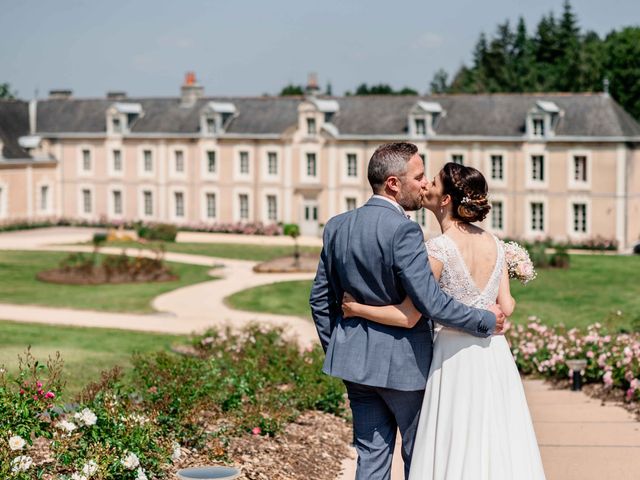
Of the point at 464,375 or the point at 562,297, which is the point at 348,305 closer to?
the point at 464,375

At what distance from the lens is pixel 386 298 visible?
5738 mm

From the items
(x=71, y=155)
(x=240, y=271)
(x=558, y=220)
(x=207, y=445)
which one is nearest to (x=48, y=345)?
(x=207, y=445)

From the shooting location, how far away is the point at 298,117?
43.4 m

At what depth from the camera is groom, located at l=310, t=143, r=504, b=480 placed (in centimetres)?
562

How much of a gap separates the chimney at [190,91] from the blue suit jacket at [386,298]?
41.7 meters

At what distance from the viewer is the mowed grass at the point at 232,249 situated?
32469 millimetres

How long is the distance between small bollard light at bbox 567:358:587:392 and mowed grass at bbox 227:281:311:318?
9037 millimetres

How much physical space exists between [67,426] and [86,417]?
134 millimetres

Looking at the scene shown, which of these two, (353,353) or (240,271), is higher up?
(353,353)

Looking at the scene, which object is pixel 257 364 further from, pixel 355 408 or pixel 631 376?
pixel 355 408

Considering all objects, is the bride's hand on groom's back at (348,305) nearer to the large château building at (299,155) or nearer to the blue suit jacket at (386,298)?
the blue suit jacket at (386,298)

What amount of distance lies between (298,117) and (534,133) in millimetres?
9512

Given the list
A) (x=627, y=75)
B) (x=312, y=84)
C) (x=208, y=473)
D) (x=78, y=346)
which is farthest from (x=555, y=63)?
(x=208, y=473)

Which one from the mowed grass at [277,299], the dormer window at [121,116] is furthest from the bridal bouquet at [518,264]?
the dormer window at [121,116]
